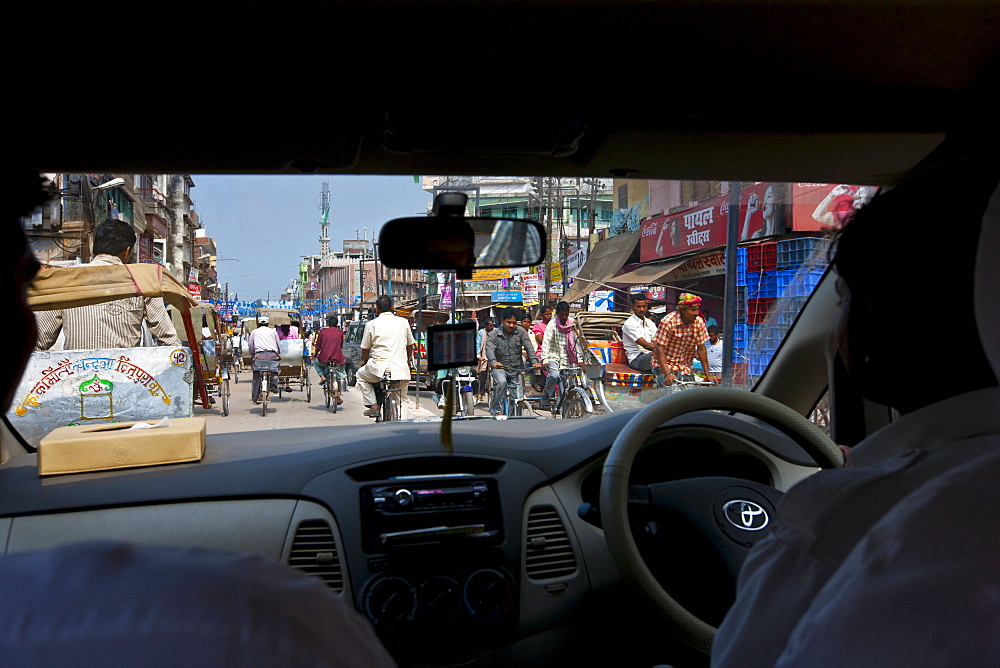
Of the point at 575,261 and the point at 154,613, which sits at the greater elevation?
the point at 575,261

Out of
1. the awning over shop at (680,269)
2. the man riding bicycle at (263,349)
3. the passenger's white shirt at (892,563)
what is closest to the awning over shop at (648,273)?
the awning over shop at (680,269)

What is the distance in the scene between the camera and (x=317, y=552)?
241 cm

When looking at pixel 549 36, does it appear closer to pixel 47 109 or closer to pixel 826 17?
pixel 826 17

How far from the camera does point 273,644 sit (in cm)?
→ 66

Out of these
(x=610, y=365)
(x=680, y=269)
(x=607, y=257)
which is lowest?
(x=610, y=365)

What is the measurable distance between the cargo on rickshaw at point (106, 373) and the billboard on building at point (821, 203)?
90.9 inches

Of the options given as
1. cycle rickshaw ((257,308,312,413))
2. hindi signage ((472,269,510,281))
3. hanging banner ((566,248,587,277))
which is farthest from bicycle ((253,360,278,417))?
hindi signage ((472,269,510,281))

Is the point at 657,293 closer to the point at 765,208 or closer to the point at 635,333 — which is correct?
the point at 635,333

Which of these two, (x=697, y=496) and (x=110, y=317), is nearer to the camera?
(x=697, y=496)

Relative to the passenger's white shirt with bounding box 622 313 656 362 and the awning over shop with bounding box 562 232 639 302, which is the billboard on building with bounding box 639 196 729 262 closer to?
the awning over shop with bounding box 562 232 639 302

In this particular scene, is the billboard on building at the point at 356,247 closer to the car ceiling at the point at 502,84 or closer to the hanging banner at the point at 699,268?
the car ceiling at the point at 502,84

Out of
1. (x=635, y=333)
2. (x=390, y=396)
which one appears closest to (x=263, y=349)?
(x=390, y=396)

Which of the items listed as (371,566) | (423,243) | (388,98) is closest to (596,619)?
(371,566)

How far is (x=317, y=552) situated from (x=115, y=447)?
2.42 ft
